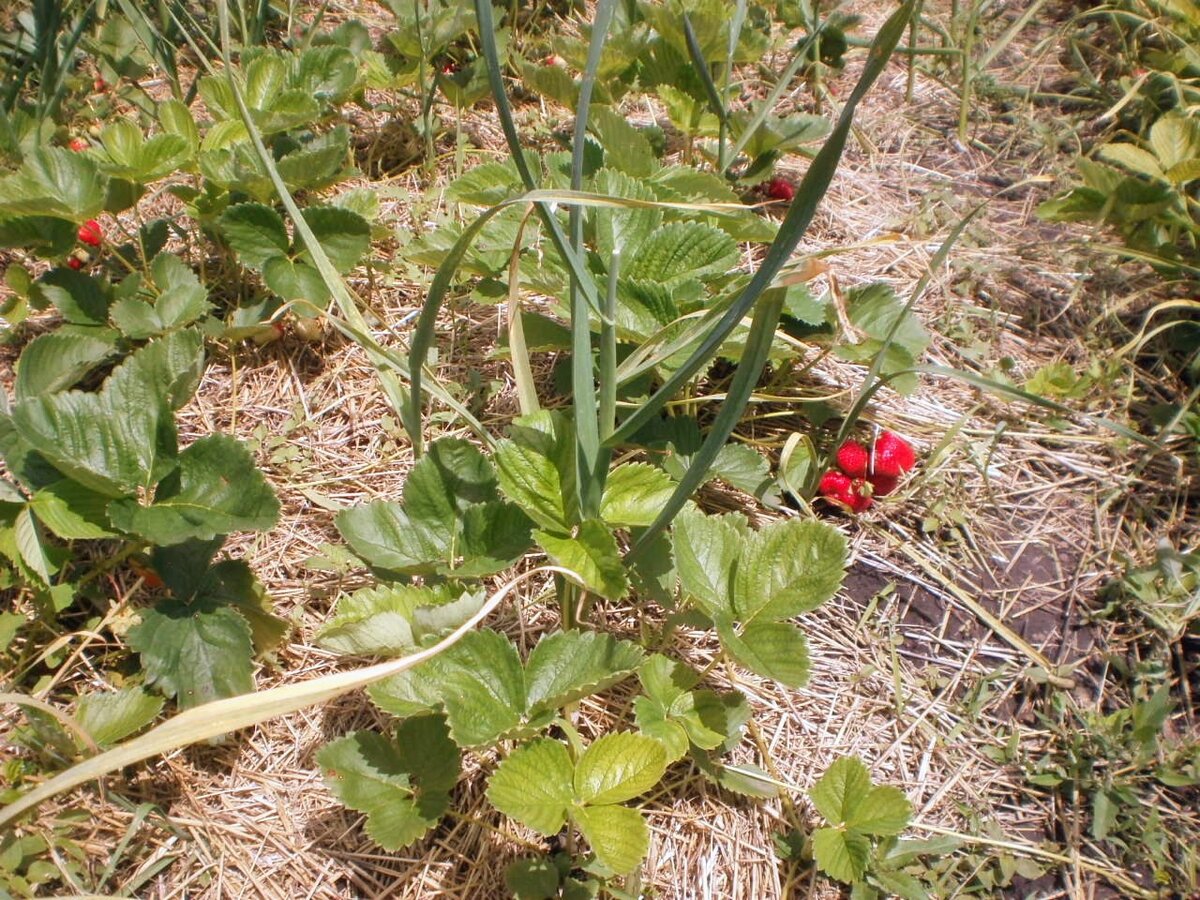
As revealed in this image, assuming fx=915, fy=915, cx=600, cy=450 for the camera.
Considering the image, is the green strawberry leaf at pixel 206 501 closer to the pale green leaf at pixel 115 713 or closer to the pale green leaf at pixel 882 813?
the pale green leaf at pixel 115 713

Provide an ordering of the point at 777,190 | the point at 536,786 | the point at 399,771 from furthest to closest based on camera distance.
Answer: the point at 777,190 → the point at 399,771 → the point at 536,786

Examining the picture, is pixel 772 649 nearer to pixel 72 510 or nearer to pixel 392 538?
pixel 392 538

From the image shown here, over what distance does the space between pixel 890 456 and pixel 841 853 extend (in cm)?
72

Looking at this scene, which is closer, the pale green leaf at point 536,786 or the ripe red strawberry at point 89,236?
the pale green leaf at point 536,786

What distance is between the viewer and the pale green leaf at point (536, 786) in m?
1.04

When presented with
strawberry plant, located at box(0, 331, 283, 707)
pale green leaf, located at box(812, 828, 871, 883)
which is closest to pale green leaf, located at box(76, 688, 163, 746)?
strawberry plant, located at box(0, 331, 283, 707)

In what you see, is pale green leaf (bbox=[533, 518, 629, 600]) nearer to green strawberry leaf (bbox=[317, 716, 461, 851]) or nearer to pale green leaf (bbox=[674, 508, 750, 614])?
A: pale green leaf (bbox=[674, 508, 750, 614])

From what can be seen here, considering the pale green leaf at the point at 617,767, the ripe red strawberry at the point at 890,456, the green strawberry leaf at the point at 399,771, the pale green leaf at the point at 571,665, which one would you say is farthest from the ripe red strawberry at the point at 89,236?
the ripe red strawberry at the point at 890,456

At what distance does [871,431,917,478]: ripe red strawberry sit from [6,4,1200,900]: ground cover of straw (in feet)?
0.23

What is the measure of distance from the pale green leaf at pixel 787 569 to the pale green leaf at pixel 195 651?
71 cm

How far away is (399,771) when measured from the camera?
→ 1.20m

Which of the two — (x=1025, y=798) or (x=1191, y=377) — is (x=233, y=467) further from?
(x=1191, y=377)

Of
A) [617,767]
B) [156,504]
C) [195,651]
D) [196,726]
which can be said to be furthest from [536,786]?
[156,504]

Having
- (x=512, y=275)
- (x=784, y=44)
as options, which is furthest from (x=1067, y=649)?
(x=784, y=44)
